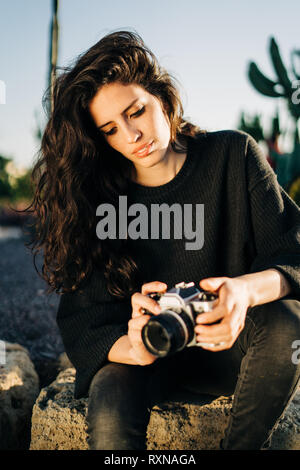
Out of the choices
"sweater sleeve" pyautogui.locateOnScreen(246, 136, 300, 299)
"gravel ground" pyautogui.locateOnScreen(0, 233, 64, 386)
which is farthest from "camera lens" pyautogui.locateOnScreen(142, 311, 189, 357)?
"gravel ground" pyautogui.locateOnScreen(0, 233, 64, 386)

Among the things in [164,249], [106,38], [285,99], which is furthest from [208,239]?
[285,99]

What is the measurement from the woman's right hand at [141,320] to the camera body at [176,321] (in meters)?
0.06

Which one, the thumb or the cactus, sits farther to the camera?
the cactus

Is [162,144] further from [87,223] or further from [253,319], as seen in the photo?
[253,319]

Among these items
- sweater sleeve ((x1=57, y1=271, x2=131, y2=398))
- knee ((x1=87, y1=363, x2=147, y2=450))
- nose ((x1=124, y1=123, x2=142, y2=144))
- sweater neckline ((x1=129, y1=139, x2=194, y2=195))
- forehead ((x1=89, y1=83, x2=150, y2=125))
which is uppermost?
forehead ((x1=89, y1=83, x2=150, y2=125))

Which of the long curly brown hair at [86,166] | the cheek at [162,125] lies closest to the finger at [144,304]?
the long curly brown hair at [86,166]

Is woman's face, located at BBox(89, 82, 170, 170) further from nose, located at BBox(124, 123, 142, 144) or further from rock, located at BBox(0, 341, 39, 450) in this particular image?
rock, located at BBox(0, 341, 39, 450)

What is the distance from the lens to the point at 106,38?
159cm

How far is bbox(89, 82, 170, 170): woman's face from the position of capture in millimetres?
1507

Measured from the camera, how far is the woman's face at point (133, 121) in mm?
1507

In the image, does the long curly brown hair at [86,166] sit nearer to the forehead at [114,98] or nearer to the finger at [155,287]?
the forehead at [114,98]

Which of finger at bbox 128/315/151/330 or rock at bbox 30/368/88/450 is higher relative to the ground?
finger at bbox 128/315/151/330

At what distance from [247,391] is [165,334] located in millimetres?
321

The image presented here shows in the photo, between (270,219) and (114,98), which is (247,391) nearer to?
(270,219)
